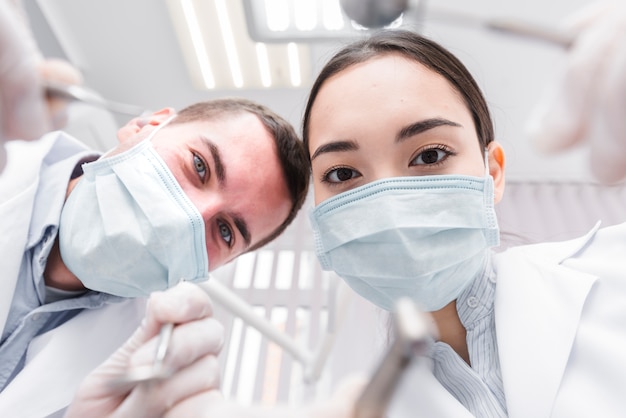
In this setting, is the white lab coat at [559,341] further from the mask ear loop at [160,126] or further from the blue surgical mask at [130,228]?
the mask ear loop at [160,126]

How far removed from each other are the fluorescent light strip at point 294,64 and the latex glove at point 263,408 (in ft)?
3.84

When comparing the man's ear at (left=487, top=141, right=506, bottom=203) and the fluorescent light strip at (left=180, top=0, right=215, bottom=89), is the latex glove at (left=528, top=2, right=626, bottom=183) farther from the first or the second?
the fluorescent light strip at (left=180, top=0, right=215, bottom=89)

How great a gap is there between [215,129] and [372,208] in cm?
43

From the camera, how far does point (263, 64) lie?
1523 millimetres

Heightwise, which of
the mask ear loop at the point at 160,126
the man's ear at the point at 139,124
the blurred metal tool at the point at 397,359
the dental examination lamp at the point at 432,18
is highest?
the dental examination lamp at the point at 432,18

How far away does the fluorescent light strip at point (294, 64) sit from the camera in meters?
1.50

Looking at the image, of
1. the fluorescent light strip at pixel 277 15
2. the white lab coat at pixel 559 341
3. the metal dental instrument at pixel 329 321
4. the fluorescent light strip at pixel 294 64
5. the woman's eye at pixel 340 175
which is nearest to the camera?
the white lab coat at pixel 559 341

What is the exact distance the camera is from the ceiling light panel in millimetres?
1413

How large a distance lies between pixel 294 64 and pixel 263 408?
1.25 m

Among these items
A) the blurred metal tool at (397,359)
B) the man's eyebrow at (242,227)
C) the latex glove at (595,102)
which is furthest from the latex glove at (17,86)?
the man's eyebrow at (242,227)

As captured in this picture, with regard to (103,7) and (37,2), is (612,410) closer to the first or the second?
(103,7)

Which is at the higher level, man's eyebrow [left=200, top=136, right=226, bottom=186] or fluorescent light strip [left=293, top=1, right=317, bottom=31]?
fluorescent light strip [left=293, top=1, right=317, bottom=31]

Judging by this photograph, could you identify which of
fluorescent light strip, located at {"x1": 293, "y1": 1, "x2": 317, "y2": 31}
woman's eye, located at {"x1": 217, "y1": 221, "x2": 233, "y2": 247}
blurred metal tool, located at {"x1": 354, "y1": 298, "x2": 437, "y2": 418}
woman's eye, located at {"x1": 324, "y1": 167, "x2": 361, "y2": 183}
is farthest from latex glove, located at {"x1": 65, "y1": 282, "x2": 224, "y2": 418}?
fluorescent light strip, located at {"x1": 293, "y1": 1, "x2": 317, "y2": 31}

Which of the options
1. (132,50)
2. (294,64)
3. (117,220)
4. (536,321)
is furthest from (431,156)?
(132,50)
